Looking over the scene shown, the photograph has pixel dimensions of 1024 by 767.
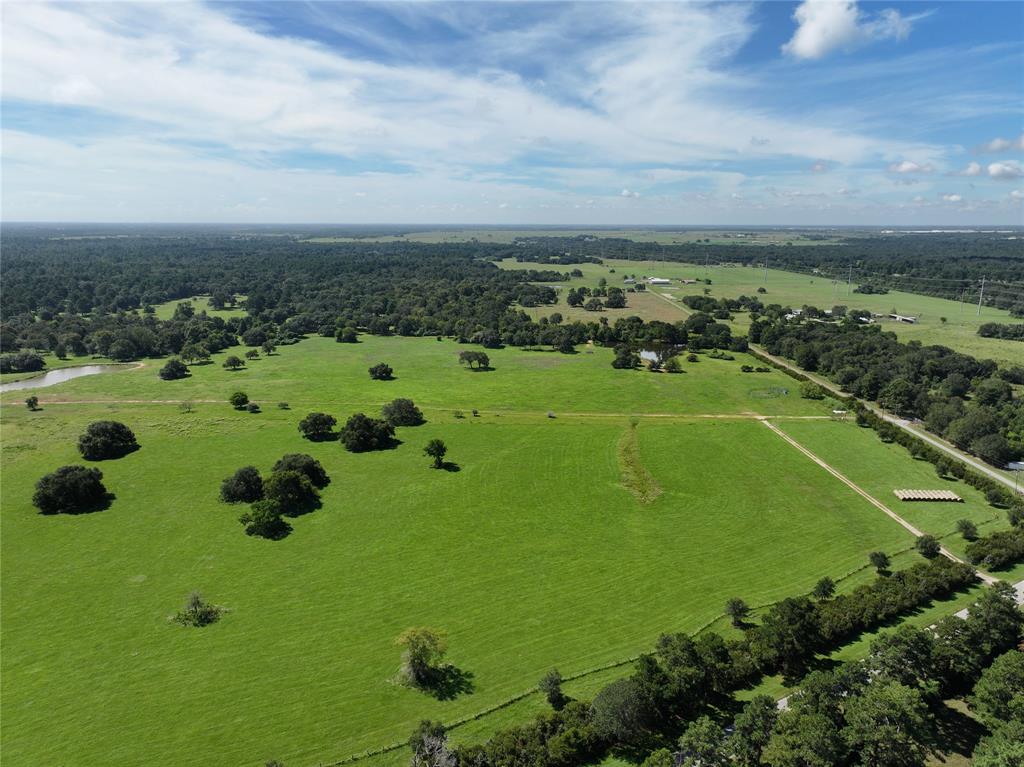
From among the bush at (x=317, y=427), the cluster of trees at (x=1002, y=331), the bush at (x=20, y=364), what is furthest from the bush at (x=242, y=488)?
the cluster of trees at (x=1002, y=331)

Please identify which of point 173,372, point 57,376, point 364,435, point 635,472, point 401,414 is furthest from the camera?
point 57,376

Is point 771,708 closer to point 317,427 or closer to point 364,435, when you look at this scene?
point 364,435

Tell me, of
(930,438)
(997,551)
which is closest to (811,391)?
(930,438)

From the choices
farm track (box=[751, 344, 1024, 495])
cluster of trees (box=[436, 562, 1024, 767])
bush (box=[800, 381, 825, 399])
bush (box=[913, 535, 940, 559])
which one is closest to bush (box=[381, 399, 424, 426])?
cluster of trees (box=[436, 562, 1024, 767])

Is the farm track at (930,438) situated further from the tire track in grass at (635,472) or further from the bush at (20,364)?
the bush at (20,364)

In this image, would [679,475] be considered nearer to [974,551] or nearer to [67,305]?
[974,551]

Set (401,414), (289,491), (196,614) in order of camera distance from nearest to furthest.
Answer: (196,614) → (289,491) → (401,414)
